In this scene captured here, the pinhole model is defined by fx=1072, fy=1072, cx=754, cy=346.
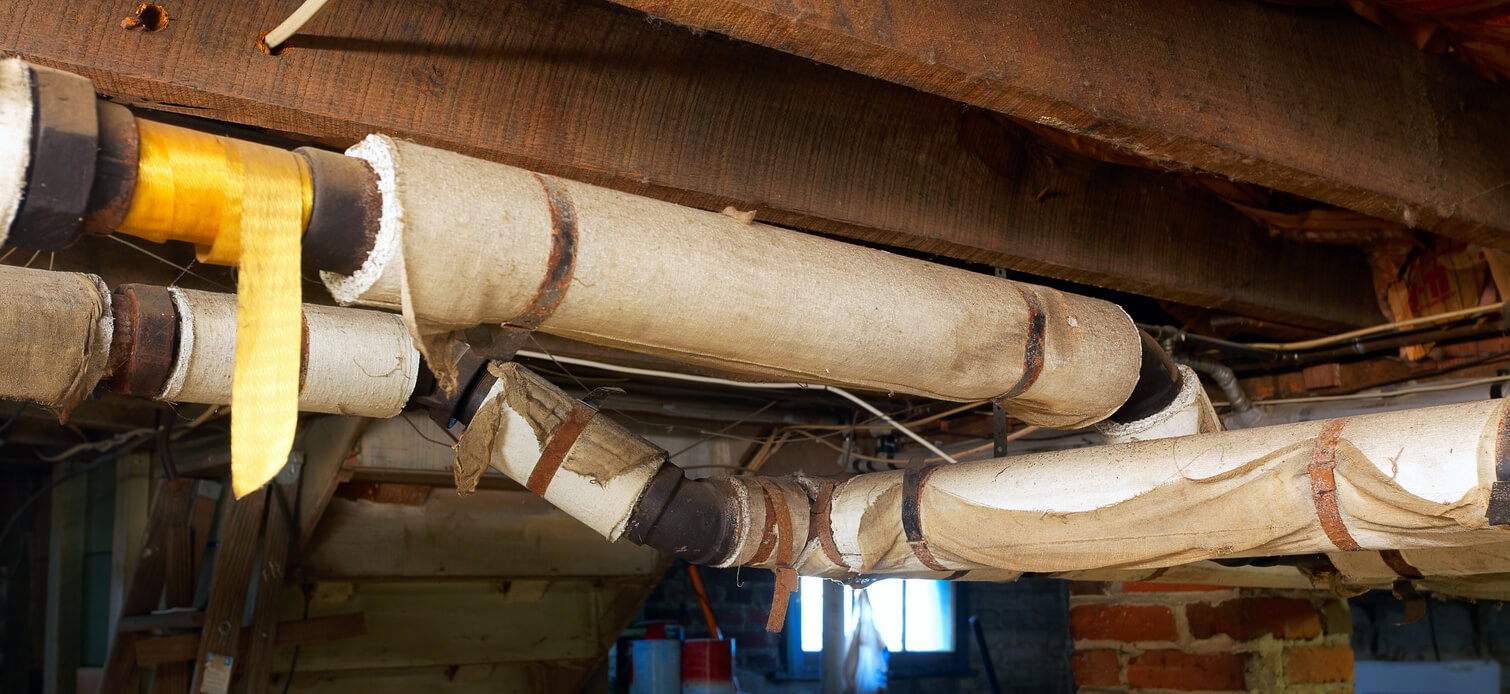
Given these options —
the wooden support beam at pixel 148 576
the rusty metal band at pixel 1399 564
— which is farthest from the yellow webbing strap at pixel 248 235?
the wooden support beam at pixel 148 576

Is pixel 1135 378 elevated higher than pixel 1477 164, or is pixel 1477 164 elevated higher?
pixel 1477 164

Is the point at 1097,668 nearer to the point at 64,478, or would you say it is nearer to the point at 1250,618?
the point at 1250,618

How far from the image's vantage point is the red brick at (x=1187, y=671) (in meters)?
2.22

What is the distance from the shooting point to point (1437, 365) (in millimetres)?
1656

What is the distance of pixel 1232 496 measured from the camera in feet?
3.43

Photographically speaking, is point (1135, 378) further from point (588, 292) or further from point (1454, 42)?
point (588, 292)

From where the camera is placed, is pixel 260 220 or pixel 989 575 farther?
pixel 989 575

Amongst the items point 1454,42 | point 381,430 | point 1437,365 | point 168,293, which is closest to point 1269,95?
point 1454,42

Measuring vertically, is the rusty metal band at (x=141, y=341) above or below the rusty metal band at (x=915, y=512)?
above

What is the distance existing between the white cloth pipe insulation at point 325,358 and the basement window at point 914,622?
3531 millimetres

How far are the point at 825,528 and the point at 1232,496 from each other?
0.64 metres

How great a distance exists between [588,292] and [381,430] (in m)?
1.45

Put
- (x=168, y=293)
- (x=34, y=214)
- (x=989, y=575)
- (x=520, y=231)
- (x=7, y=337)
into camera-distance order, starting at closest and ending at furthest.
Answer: (x=34, y=214)
(x=520, y=231)
(x=7, y=337)
(x=168, y=293)
(x=989, y=575)

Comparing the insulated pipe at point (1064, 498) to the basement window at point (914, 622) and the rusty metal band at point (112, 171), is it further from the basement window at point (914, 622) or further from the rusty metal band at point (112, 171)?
the basement window at point (914, 622)
